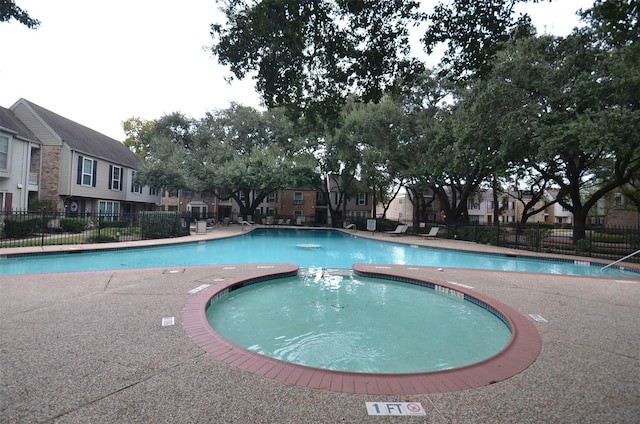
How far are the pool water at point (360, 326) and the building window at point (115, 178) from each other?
2292cm

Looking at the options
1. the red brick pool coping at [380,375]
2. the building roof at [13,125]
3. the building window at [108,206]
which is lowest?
the red brick pool coping at [380,375]

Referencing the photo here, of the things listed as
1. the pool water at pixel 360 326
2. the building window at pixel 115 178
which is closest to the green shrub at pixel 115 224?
the building window at pixel 115 178

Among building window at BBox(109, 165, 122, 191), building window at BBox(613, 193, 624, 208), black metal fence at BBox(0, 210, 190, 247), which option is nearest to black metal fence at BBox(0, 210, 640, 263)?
black metal fence at BBox(0, 210, 190, 247)

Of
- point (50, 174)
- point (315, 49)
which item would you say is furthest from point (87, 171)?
point (315, 49)

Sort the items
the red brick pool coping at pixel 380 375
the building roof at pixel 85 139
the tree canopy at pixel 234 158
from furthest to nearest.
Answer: the tree canopy at pixel 234 158
the building roof at pixel 85 139
the red brick pool coping at pixel 380 375

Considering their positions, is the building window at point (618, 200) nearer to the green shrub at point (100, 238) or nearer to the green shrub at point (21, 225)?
the green shrub at point (100, 238)

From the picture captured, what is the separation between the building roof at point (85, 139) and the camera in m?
20.5

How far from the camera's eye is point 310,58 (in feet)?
19.6

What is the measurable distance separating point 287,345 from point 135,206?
30.1m

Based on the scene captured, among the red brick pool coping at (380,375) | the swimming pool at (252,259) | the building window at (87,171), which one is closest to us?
the red brick pool coping at (380,375)

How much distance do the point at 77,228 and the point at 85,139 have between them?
33.0ft

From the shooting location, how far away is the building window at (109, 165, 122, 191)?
969 inches

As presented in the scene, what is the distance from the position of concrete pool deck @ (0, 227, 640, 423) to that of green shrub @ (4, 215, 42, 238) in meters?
10.7

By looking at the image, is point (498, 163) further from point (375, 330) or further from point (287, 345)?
point (287, 345)
